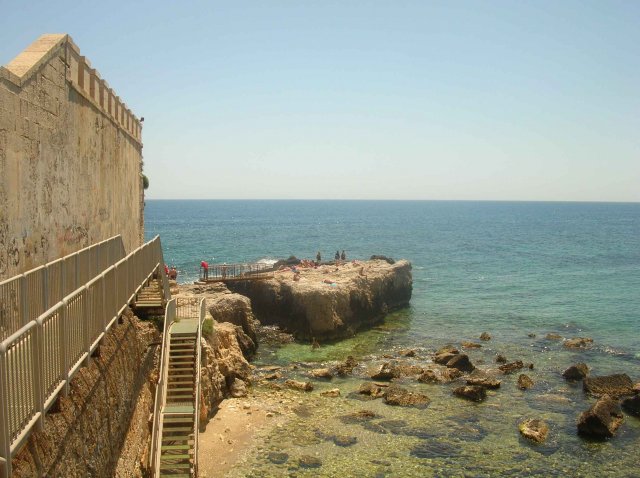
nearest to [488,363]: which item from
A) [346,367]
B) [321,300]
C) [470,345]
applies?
[470,345]

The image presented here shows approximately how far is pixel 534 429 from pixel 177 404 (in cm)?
1509

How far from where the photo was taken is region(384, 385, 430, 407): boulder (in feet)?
91.7

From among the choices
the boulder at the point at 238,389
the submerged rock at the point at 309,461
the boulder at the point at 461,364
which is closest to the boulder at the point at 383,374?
the boulder at the point at 461,364

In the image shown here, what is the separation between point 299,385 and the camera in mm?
29734

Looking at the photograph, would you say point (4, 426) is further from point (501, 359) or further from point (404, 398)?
point (501, 359)

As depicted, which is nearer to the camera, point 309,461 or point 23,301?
point 23,301

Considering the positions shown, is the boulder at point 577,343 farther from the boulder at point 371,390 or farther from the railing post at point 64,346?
the railing post at point 64,346

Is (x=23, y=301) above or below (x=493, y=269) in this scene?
above

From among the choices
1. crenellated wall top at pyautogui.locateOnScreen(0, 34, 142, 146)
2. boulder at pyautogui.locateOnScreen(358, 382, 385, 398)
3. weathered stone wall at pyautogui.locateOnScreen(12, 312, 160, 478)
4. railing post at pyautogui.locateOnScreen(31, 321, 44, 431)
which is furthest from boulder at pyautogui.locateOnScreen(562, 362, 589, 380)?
railing post at pyautogui.locateOnScreen(31, 321, 44, 431)

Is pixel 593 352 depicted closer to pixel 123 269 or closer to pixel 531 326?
pixel 531 326

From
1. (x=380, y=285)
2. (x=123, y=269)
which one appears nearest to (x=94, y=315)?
(x=123, y=269)

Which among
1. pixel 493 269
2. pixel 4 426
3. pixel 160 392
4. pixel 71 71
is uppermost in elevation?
pixel 71 71

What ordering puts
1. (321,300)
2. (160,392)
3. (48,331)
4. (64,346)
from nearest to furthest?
(48,331) → (64,346) → (160,392) → (321,300)

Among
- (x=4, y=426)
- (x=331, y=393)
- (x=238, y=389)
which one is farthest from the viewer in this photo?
(x=331, y=393)
